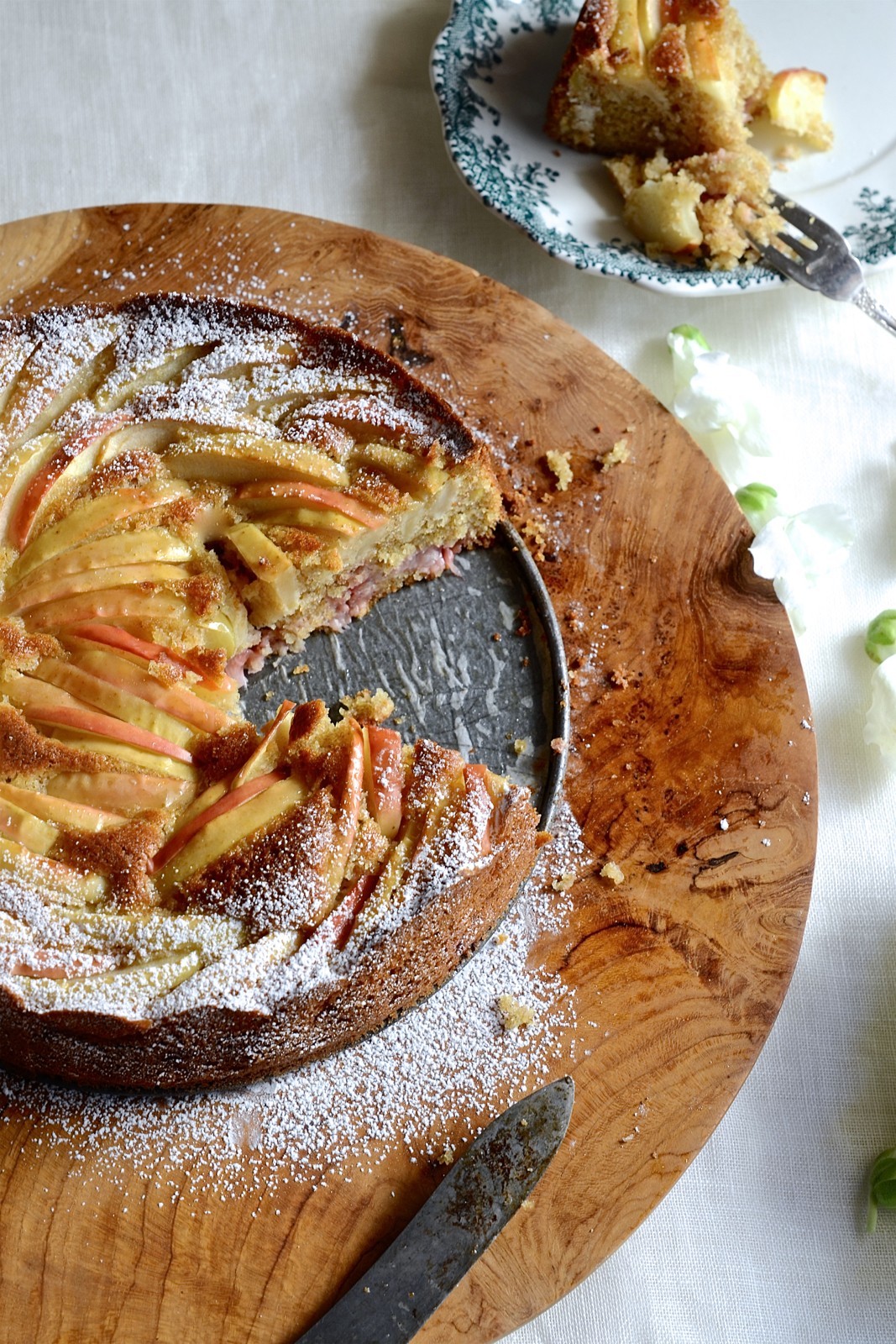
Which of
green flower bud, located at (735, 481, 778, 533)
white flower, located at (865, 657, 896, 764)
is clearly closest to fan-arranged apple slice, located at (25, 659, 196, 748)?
green flower bud, located at (735, 481, 778, 533)

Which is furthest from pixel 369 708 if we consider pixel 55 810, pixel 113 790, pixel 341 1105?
pixel 341 1105

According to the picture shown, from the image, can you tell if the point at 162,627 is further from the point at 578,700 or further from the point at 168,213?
the point at 168,213

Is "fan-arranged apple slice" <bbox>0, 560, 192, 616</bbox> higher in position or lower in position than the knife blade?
higher

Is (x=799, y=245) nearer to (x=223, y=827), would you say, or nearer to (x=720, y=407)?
(x=720, y=407)

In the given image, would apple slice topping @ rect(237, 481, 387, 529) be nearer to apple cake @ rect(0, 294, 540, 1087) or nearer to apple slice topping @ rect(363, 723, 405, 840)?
apple cake @ rect(0, 294, 540, 1087)

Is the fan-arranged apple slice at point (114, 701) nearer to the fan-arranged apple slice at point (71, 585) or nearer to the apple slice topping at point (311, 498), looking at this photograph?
the fan-arranged apple slice at point (71, 585)

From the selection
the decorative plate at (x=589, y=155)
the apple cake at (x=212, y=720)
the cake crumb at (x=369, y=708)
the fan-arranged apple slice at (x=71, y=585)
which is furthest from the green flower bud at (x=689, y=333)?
the fan-arranged apple slice at (x=71, y=585)
